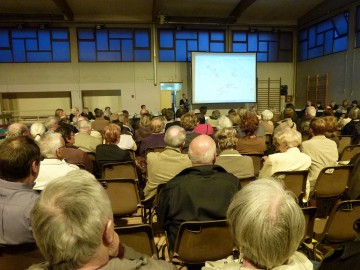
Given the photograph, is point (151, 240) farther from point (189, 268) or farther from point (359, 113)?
point (359, 113)

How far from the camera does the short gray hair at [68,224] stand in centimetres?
92

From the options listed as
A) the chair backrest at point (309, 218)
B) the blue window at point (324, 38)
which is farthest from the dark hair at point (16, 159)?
the blue window at point (324, 38)

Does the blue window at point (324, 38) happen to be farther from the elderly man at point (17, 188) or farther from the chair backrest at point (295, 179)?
the elderly man at point (17, 188)

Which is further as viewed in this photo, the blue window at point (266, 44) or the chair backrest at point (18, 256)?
the blue window at point (266, 44)

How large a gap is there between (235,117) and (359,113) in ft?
7.69

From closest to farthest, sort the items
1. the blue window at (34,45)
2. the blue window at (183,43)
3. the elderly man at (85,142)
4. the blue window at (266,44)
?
the elderly man at (85,142) → the blue window at (34,45) → the blue window at (183,43) → the blue window at (266,44)

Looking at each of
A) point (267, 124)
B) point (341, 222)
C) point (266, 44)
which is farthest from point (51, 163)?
point (266, 44)

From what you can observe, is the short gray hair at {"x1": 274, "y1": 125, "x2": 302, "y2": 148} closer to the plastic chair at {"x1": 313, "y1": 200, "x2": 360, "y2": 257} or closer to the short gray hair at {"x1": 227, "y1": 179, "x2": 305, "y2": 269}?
the plastic chair at {"x1": 313, "y1": 200, "x2": 360, "y2": 257}

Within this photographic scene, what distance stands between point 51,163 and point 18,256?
43.5 inches

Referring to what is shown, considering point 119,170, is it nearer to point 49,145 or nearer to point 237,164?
point 49,145

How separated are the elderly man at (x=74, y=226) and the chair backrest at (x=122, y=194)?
1.76 meters

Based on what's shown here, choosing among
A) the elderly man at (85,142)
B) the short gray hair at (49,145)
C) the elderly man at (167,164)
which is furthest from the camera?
the elderly man at (85,142)

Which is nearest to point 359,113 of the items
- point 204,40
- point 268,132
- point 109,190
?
point 268,132

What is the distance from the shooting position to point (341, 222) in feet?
6.85
